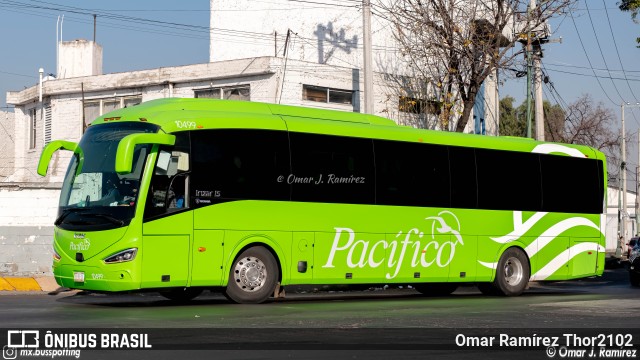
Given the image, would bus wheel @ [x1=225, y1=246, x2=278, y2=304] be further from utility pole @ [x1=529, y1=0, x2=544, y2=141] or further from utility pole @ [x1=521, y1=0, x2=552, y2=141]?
utility pole @ [x1=529, y1=0, x2=544, y2=141]

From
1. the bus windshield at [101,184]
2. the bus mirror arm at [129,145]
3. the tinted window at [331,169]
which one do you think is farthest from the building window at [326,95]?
the bus mirror arm at [129,145]

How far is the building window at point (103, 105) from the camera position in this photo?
3281 cm

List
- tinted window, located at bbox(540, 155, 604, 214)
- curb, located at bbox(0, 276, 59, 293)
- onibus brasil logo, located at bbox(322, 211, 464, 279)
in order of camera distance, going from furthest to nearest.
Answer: tinted window, located at bbox(540, 155, 604, 214)
curb, located at bbox(0, 276, 59, 293)
onibus brasil logo, located at bbox(322, 211, 464, 279)

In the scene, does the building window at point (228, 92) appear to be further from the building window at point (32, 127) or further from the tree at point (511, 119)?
the tree at point (511, 119)

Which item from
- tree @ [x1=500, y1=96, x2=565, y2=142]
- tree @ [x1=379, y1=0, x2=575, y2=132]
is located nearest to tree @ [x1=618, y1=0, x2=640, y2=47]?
tree @ [x1=379, y1=0, x2=575, y2=132]

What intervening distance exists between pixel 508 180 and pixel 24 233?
11.9 metres

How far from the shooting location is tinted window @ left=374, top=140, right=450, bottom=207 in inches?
740

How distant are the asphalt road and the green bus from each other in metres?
0.77

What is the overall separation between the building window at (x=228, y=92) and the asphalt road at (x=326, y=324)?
46.2 feet

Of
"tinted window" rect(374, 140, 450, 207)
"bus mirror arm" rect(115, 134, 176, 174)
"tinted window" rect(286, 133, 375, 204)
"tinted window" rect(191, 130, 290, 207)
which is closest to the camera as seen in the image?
"bus mirror arm" rect(115, 134, 176, 174)

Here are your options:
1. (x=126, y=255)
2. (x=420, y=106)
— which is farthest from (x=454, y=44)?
(x=126, y=255)

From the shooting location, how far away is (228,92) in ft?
102

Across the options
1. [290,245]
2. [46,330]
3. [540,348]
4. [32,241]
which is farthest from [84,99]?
[540,348]

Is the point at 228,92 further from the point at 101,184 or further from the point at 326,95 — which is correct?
the point at 101,184
